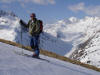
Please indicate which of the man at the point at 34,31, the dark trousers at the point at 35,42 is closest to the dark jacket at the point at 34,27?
the man at the point at 34,31

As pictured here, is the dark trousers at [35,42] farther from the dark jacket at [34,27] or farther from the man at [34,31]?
the dark jacket at [34,27]

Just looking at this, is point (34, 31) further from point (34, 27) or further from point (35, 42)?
point (35, 42)

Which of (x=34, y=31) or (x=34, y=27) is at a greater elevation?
(x=34, y=27)

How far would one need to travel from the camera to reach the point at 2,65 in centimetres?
933

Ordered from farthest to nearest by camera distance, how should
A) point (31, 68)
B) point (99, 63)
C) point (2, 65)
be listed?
point (99, 63), point (31, 68), point (2, 65)

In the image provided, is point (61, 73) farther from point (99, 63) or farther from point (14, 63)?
point (99, 63)

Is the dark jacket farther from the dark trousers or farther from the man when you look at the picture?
the dark trousers

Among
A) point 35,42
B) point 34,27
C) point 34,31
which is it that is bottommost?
point 35,42

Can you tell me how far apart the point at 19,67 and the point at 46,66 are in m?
1.97

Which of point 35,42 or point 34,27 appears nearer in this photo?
point 34,27

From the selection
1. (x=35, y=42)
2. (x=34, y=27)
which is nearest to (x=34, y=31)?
(x=34, y=27)

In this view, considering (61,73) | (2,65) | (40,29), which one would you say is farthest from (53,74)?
(40,29)

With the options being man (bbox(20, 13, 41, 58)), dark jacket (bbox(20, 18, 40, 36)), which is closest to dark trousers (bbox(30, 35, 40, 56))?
man (bbox(20, 13, 41, 58))

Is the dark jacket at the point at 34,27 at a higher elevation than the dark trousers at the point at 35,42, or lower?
higher
